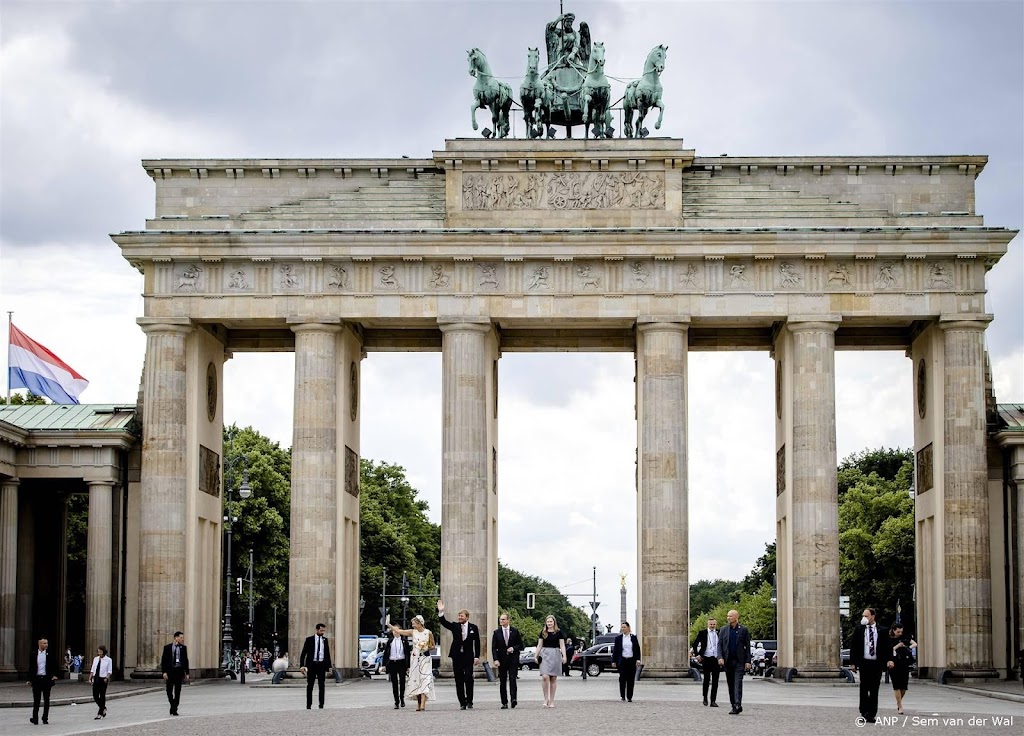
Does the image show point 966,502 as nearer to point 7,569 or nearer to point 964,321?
point 964,321

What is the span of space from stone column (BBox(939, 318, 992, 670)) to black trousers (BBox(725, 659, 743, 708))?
859 inches

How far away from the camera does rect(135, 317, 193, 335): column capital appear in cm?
5800

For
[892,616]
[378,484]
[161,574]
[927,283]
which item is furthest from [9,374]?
[378,484]

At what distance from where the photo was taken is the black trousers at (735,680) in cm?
3550

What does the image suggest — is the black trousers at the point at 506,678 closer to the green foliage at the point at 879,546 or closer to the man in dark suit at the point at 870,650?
the man in dark suit at the point at 870,650

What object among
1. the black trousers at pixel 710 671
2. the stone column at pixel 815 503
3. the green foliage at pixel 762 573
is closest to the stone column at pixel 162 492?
the stone column at pixel 815 503

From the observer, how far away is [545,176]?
58562 mm

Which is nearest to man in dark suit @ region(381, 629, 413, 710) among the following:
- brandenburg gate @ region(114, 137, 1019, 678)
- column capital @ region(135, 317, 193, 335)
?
brandenburg gate @ region(114, 137, 1019, 678)

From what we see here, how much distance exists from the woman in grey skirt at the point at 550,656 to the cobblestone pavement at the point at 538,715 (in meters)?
0.53

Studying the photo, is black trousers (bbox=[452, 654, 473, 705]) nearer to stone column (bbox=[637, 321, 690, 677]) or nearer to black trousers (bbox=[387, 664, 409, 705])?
black trousers (bbox=[387, 664, 409, 705])

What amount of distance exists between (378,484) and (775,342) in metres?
66.7

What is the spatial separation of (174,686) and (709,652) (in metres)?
11.7

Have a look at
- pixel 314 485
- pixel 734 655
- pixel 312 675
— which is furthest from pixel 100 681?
pixel 314 485

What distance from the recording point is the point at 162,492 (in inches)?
2259
